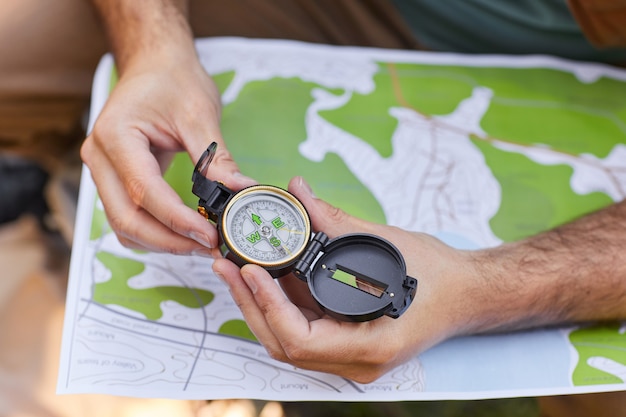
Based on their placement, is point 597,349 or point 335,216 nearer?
point 335,216

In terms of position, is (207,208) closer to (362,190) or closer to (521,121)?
(362,190)

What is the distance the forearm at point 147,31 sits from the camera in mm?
1207

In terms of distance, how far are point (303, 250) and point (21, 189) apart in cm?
128

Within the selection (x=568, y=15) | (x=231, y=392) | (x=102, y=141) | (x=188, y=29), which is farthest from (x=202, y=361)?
(x=568, y=15)

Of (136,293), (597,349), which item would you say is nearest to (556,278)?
(597,349)

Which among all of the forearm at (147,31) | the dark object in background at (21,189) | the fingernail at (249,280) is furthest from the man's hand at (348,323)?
the dark object in background at (21,189)

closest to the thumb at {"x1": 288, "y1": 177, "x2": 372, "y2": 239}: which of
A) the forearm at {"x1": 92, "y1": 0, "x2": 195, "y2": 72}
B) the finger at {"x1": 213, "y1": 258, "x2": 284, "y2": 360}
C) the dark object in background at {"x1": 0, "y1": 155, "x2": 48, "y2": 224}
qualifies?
the finger at {"x1": 213, "y1": 258, "x2": 284, "y2": 360}

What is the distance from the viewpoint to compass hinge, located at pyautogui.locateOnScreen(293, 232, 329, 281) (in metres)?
0.91

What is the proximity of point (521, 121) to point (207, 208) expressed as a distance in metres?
0.71

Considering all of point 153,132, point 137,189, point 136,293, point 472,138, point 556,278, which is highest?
point 472,138

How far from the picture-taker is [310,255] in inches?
36.2

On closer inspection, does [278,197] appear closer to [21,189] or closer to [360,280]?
[360,280]

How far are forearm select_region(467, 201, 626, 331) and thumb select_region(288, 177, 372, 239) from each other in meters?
0.21

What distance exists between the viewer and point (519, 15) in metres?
1.44
